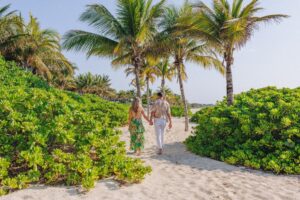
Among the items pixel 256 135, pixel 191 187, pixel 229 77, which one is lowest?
pixel 191 187

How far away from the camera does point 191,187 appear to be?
5598 mm

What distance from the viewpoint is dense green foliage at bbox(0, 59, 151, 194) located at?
525cm

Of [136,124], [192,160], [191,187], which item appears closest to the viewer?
[191,187]

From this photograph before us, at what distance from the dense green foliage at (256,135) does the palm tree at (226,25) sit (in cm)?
348

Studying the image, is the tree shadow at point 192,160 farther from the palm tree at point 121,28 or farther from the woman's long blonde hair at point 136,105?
the palm tree at point 121,28

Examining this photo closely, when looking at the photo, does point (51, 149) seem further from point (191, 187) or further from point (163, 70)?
point (163, 70)

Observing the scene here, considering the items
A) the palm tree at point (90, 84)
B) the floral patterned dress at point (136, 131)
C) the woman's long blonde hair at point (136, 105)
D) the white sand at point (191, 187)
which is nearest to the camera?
the white sand at point (191, 187)

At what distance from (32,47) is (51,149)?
17324 millimetres

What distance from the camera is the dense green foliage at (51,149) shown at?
525 centimetres

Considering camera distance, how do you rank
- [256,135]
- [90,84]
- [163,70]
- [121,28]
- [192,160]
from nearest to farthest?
[192,160] → [256,135] → [121,28] → [163,70] → [90,84]

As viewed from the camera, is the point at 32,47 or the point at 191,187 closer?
the point at 191,187

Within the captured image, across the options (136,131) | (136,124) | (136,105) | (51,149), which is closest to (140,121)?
(136,124)

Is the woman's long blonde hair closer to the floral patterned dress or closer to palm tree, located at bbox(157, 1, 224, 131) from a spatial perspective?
the floral patterned dress

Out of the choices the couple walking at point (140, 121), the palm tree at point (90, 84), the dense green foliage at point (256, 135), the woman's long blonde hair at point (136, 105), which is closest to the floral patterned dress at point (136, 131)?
the couple walking at point (140, 121)
